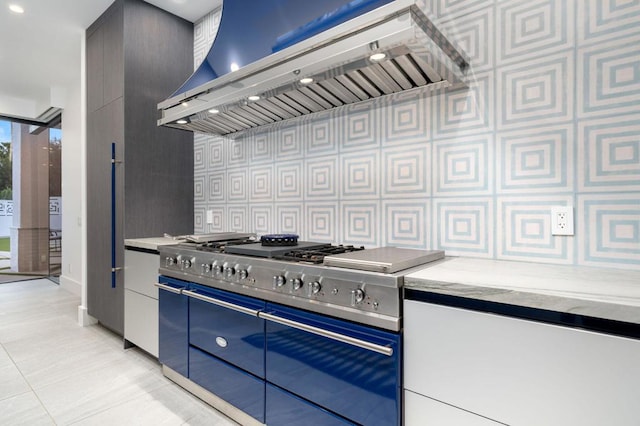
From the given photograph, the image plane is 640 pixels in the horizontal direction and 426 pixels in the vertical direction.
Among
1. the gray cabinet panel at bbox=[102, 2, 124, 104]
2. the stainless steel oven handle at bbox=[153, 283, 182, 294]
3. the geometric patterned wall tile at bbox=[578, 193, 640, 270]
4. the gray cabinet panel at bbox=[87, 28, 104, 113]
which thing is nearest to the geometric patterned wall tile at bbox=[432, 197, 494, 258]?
the geometric patterned wall tile at bbox=[578, 193, 640, 270]

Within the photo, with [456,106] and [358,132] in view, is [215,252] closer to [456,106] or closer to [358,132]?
[358,132]

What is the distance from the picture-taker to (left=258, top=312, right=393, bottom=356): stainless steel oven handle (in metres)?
1.09

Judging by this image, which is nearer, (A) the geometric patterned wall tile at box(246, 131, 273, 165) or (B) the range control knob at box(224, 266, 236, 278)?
(B) the range control knob at box(224, 266, 236, 278)

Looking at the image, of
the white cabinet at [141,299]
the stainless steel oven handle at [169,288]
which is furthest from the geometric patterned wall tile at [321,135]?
the white cabinet at [141,299]

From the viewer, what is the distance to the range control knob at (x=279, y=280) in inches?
55.1

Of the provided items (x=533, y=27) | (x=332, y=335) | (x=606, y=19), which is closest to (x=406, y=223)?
(x=332, y=335)

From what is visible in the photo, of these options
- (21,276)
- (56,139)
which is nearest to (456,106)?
(56,139)

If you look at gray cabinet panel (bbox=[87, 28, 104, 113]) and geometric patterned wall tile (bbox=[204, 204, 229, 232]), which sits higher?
gray cabinet panel (bbox=[87, 28, 104, 113])

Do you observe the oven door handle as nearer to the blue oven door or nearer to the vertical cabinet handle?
the blue oven door

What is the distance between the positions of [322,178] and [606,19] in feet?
4.68

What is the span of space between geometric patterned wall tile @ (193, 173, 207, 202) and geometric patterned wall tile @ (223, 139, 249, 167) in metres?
0.38

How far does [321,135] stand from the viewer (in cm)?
208

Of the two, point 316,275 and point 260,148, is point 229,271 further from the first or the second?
point 260,148

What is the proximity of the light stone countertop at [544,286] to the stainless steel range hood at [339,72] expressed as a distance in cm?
80
